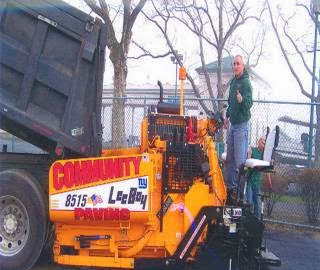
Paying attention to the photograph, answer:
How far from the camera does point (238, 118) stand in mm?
6238

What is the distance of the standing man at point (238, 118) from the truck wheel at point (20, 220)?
2.21 metres

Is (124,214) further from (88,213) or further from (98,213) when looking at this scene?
(88,213)

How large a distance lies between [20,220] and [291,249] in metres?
4.20

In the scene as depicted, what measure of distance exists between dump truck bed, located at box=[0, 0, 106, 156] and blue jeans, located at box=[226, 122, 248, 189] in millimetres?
1713

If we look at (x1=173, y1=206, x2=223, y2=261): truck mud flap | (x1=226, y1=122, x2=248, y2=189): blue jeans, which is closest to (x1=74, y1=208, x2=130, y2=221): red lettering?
(x1=173, y1=206, x2=223, y2=261): truck mud flap

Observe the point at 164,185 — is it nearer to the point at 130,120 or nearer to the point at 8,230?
the point at 8,230

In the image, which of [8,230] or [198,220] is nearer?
[198,220]

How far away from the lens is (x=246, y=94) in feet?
20.1

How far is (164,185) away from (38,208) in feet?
4.76

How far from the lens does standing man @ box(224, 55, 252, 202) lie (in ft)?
20.1

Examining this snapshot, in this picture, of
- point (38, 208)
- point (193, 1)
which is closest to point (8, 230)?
point (38, 208)

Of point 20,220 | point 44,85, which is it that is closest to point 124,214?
point 20,220

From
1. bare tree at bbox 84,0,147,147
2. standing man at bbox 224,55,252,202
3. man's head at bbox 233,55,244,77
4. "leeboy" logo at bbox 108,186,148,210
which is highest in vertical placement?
bare tree at bbox 84,0,147,147

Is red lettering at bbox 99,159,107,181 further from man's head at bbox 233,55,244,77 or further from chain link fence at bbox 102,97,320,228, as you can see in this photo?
chain link fence at bbox 102,97,320,228
